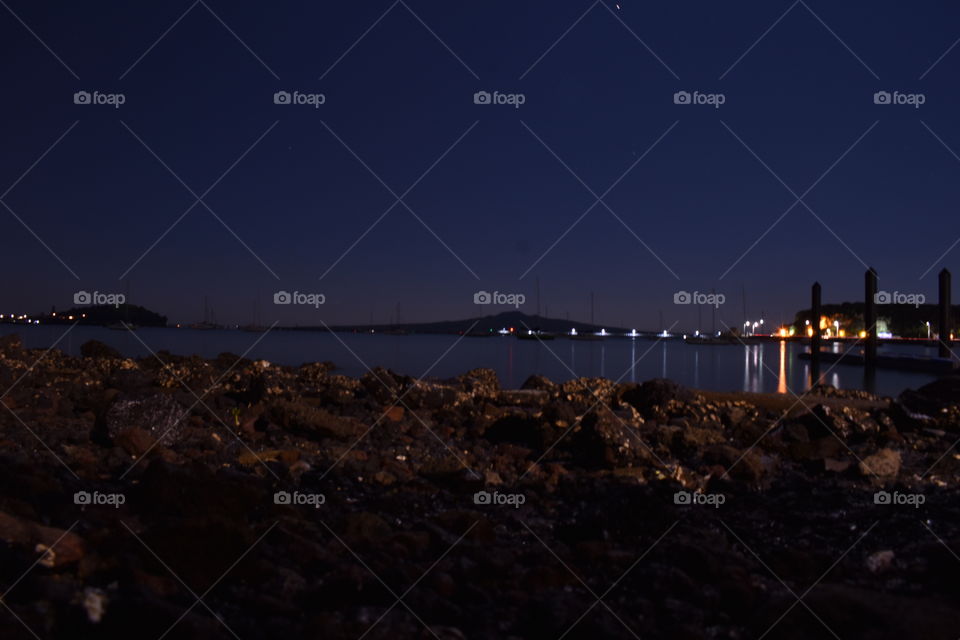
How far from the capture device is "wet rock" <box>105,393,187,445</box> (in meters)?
7.65

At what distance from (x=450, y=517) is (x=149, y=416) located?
440 cm

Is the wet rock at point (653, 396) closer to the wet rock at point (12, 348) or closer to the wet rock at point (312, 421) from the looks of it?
the wet rock at point (312, 421)

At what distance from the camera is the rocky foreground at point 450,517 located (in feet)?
11.9

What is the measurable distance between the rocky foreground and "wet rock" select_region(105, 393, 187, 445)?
0.03 meters

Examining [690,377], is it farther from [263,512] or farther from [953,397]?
[263,512]

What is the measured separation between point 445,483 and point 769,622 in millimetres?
3766

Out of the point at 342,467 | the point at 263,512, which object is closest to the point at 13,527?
the point at 263,512

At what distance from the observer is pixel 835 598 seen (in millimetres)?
3648

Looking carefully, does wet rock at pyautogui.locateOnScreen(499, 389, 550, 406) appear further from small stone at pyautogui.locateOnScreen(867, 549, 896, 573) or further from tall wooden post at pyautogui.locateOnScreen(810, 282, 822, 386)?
tall wooden post at pyautogui.locateOnScreen(810, 282, 822, 386)

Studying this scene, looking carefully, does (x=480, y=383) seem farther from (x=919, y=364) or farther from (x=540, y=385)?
(x=919, y=364)

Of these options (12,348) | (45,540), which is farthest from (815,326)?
(45,540)

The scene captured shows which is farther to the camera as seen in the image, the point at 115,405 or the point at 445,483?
the point at 115,405

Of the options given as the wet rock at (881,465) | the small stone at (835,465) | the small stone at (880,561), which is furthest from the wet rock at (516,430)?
the small stone at (880,561)

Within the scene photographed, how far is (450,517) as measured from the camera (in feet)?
17.5
